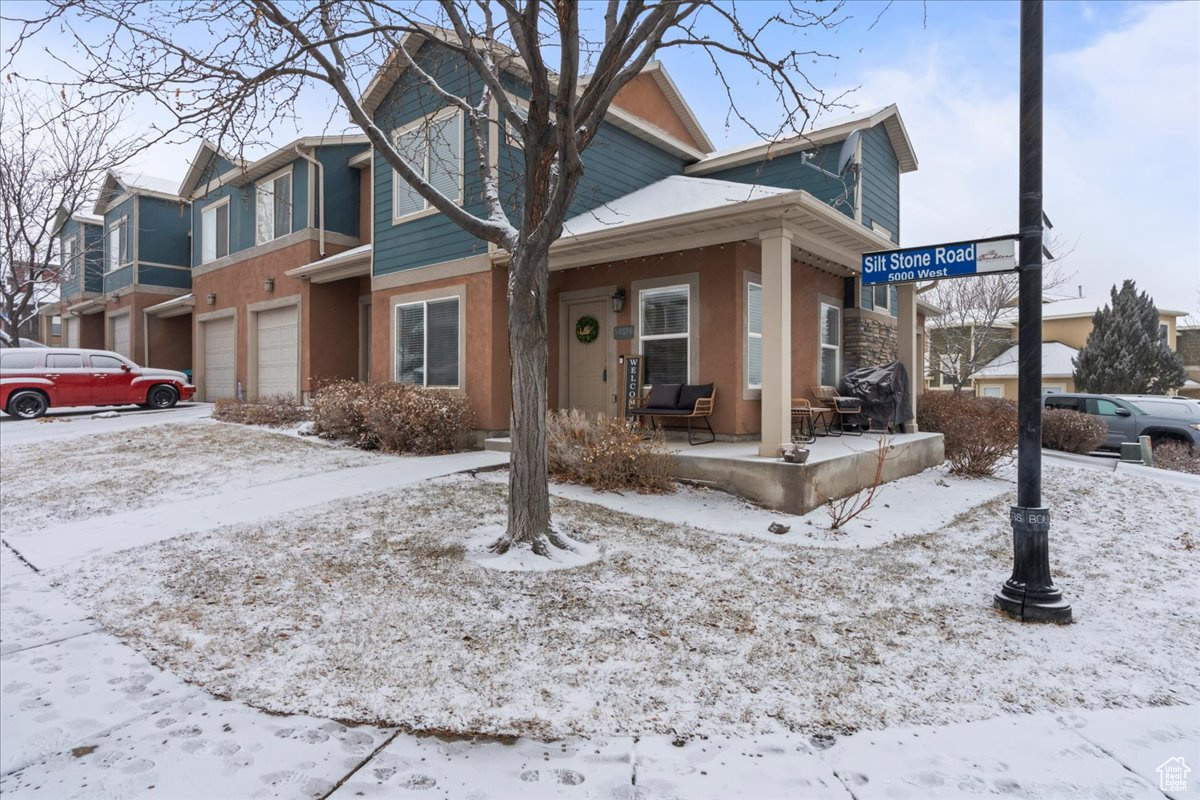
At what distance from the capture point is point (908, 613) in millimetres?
4082

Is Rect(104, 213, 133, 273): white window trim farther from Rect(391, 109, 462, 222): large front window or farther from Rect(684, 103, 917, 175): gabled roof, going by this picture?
Rect(684, 103, 917, 175): gabled roof

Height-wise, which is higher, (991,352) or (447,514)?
(991,352)

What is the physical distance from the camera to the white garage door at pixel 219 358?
17.3 meters

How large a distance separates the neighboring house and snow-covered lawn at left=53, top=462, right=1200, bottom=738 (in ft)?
63.4

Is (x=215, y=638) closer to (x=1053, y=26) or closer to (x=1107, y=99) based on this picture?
(x=1053, y=26)

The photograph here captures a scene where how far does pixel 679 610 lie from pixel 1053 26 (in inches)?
173

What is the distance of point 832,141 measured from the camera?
11.7m

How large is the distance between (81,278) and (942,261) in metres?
29.7

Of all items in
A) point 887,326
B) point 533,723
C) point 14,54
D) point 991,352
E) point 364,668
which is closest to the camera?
point 533,723

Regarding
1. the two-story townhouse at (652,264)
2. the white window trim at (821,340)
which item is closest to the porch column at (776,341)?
the two-story townhouse at (652,264)

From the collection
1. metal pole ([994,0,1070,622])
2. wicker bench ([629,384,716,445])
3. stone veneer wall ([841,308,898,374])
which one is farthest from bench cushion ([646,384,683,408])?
metal pole ([994,0,1070,622])

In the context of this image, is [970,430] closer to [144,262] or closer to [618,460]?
[618,460]

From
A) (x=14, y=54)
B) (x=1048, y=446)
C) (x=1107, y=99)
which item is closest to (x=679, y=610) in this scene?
(x=14, y=54)

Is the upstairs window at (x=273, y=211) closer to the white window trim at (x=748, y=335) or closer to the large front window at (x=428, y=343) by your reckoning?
the large front window at (x=428, y=343)
